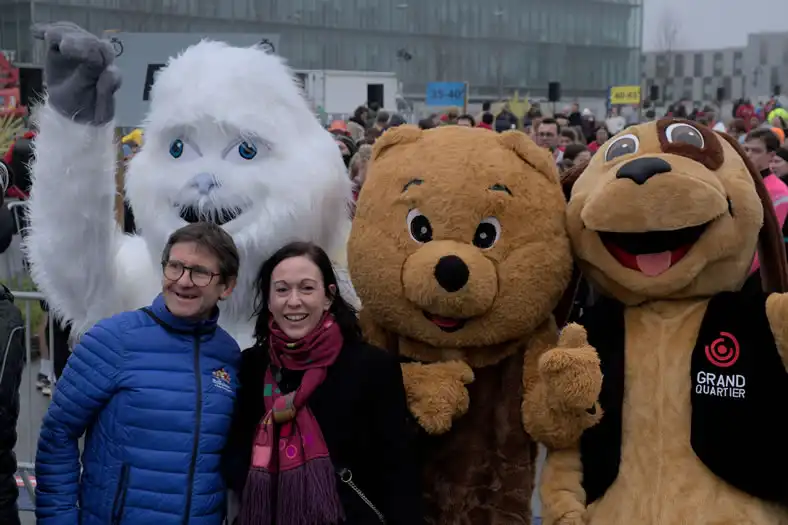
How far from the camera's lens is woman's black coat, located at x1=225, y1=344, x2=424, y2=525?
2.90 m

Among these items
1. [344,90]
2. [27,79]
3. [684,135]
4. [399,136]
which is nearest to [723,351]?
[684,135]

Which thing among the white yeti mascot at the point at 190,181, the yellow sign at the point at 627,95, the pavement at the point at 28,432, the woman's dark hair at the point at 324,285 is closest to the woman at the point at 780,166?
the pavement at the point at 28,432

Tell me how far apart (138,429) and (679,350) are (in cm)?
160

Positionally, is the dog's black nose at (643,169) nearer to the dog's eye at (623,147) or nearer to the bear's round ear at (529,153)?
the dog's eye at (623,147)

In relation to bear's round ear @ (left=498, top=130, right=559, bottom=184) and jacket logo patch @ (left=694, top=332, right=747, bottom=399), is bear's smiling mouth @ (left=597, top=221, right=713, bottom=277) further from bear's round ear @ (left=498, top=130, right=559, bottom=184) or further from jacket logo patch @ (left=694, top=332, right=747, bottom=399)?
bear's round ear @ (left=498, top=130, right=559, bottom=184)

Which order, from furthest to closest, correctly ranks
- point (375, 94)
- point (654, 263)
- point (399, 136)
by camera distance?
point (375, 94) → point (399, 136) → point (654, 263)

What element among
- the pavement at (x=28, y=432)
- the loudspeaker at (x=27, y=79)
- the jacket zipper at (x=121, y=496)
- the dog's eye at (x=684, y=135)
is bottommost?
the pavement at (x=28, y=432)

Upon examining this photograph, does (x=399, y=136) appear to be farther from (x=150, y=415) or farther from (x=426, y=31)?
(x=426, y=31)

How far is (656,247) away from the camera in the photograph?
3.10 meters

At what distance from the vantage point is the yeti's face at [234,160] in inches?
143

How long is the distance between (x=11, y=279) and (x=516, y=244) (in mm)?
5919

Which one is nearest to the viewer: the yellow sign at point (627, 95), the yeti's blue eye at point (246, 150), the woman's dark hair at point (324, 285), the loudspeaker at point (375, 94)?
the woman's dark hair at point (324, 285)

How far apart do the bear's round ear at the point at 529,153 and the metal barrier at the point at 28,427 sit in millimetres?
2347

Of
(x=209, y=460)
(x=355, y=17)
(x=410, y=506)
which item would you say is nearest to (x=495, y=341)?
(x=410, y=506)
